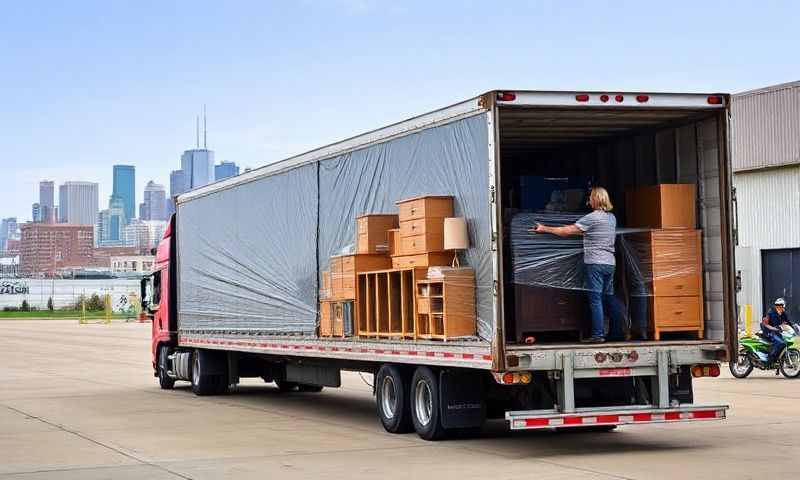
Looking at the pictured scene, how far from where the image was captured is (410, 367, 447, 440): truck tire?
14.6 m

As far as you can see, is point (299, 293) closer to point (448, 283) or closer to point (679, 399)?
point (448, 283)

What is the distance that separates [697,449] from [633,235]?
8.05 ft

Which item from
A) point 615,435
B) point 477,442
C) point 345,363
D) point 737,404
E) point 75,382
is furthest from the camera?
point 75,382

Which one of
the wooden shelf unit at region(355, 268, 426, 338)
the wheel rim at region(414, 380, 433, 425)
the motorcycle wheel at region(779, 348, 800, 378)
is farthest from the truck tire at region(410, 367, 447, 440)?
the motorcycle wheel at region(779, 348, 800, 378)

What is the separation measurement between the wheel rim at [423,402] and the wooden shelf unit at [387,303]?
0.62 meters

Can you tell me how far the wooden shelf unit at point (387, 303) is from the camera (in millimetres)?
14859

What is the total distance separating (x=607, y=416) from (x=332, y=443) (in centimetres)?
352

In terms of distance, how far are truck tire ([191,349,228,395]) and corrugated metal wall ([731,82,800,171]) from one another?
20379 millimetres

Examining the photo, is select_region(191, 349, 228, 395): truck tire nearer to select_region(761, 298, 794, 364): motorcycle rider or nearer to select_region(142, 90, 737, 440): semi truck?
select_region(142, 90, 737, 440): semi truck

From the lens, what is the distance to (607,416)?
13258 mm

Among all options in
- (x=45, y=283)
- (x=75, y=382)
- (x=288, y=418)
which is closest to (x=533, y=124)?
(x=288, y=418)

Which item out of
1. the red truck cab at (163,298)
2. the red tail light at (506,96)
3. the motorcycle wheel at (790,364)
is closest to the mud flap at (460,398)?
the red tail light at (506,96)

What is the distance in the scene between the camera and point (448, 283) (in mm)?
13922

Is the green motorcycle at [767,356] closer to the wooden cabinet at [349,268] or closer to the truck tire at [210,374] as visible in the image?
the truck tire at [210,374]
